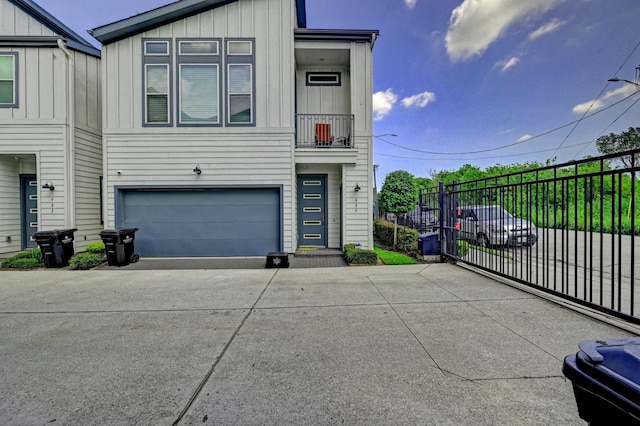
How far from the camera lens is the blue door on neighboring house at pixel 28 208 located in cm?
937

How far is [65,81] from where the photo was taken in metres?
8.38

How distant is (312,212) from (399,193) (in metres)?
3.04

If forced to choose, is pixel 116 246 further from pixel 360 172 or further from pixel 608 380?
pixel 608 380

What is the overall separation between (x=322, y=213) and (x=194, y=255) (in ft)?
13.3

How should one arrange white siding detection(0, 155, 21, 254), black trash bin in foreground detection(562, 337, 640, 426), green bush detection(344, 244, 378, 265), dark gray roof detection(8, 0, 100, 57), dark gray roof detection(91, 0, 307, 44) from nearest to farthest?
black trash bin in foreground detection(562, 337, 640, 426) → green bush detection(344, 244, 378, 265) → dark gray roof detection(91, 0, 307, 44) → dark gray roof detection(8, 0, 100, 57) → white siding detection(0, 155, 21, 254)

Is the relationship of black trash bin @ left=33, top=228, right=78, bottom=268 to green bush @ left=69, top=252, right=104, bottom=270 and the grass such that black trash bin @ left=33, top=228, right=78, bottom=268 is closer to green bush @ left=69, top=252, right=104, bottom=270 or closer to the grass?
green bush @ left=69, top=252, right=104, bottom=270

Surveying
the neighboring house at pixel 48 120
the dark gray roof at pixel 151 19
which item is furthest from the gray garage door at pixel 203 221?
the dark gray roof at pixel 151 19

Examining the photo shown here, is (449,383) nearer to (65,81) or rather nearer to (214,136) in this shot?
(214,136)

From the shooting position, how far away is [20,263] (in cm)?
707

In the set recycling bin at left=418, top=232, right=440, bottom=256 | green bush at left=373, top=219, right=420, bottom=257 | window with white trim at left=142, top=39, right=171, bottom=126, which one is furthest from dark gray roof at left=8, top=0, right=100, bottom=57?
recycling bin at left=418, top=232, right=440, bottom=256

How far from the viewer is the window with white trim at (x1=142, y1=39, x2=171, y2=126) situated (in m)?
8.41

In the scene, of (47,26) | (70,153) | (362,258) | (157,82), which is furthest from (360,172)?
(47,26)

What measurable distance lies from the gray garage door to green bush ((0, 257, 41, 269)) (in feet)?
6.53

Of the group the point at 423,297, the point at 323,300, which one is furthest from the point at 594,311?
the point at 323,300
